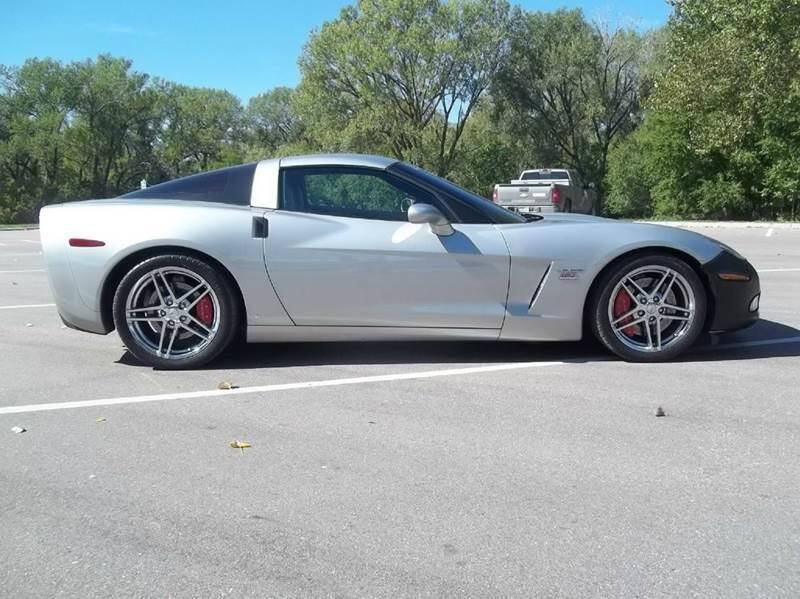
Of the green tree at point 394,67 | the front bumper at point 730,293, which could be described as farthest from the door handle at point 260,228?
the green tree at point 394,67

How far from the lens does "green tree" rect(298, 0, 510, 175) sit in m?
35.0

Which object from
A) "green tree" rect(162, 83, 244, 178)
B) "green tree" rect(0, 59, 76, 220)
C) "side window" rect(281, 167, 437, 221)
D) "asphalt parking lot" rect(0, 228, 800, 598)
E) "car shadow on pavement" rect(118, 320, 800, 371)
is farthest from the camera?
"green tree" rect(162, 83, 244, 178)

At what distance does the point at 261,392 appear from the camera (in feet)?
14.2

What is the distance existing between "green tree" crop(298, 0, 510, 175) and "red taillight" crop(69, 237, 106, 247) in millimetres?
30715

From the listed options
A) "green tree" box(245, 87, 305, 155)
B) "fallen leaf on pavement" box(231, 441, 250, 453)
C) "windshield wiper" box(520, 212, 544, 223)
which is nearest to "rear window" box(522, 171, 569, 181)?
"windshield wiper" box(520, 212, 544, 223)

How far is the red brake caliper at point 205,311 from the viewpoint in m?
4.74

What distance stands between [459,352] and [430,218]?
112 cm

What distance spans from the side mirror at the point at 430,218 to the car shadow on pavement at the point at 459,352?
92 cm

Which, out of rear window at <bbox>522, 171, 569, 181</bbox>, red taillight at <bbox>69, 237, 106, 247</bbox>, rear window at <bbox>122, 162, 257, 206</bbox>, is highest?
rear window at <bbox>522, 171, 569, 181</bbox>

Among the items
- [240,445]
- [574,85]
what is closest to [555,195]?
[240,445]

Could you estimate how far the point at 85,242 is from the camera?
470cm

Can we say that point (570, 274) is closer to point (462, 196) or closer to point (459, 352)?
point (462, 196)

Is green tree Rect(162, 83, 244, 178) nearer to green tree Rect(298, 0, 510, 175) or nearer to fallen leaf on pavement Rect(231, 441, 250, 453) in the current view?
green tree Rect(298, 0, 510, 175)

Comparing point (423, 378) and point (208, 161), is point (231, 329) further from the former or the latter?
point (208, 161)
